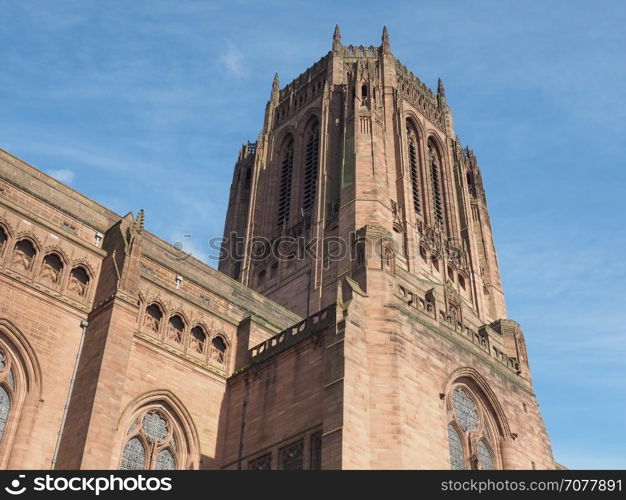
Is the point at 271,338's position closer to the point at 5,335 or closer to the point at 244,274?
the point at 5,335

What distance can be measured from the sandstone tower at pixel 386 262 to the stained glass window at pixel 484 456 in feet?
0.23

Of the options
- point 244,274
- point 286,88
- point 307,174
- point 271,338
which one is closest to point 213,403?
point 271,338

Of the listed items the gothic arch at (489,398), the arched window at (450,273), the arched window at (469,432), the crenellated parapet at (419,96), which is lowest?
the arched window at (469,432)

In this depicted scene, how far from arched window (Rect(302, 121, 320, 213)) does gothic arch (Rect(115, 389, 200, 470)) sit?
21.0 meters

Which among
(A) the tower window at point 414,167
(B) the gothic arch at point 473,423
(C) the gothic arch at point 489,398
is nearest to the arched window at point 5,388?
(B) the gothic arch at point 473,423

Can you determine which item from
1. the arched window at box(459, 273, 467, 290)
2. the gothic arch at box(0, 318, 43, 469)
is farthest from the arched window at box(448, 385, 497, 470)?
the arched window at box(459, 273, 467, 290)

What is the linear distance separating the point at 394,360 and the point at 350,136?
21439 millimetres

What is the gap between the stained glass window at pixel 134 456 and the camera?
2452cm

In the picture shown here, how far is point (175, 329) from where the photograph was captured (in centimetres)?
2812

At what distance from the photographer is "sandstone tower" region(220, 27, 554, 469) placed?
2431 centimetres

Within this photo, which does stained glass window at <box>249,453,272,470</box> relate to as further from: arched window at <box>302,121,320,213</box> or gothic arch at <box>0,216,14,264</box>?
arched window at <box>302,121,320,213</box>

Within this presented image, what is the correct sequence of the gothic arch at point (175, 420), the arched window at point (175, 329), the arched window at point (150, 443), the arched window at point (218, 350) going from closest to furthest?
1. the arched window at point (150, 443)
2. the gothic arch at point (175, 420)
3. the arched window at point (175, 329)
4. the arched window at point (218, 350)

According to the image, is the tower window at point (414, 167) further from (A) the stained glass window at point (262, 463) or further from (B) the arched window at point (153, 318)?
(A) the stained glass window at point (262, 463)

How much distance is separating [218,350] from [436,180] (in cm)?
2545
